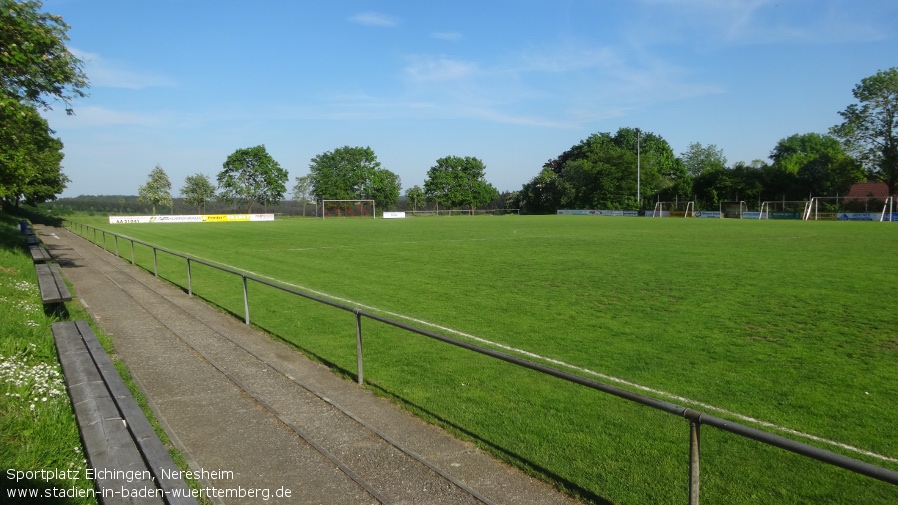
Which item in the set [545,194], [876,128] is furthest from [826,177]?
[545,194]

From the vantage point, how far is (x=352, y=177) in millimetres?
104562

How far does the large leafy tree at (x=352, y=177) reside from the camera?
103875mm

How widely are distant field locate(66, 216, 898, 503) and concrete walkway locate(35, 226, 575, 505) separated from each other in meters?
0.37

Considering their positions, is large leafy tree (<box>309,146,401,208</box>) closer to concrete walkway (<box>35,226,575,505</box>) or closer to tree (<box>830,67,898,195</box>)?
tree (<box>830,67,898,195</box>)

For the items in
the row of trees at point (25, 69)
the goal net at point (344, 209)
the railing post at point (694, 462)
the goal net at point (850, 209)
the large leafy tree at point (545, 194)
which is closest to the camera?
the railing post at point (694, 462)

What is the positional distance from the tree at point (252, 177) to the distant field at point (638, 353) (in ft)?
271

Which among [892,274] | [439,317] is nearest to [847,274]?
[892,274]

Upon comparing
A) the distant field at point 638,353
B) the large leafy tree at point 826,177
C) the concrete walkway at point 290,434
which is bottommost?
the distant field at point 638,353

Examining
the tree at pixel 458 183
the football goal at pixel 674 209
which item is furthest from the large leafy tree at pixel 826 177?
the tree at pixel 458 183

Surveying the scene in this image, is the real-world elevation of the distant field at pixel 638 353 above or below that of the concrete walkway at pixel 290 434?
below

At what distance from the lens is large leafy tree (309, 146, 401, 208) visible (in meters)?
104

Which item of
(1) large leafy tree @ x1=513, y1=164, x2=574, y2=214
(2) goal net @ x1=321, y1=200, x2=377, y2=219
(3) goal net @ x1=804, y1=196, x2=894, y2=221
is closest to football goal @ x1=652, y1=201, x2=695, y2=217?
(3) goal net @ x1=804, y1=196, x2=894, y2=221

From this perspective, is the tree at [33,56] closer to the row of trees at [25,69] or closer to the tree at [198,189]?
the row of trees at [25,69]

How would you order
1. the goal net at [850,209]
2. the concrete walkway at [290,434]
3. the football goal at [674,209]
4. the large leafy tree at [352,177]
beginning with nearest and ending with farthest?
the concrete walkway at [290,434] → the goal net at [850,209] → the football goal at [674,209] → the large leafy tree at [352,177]
